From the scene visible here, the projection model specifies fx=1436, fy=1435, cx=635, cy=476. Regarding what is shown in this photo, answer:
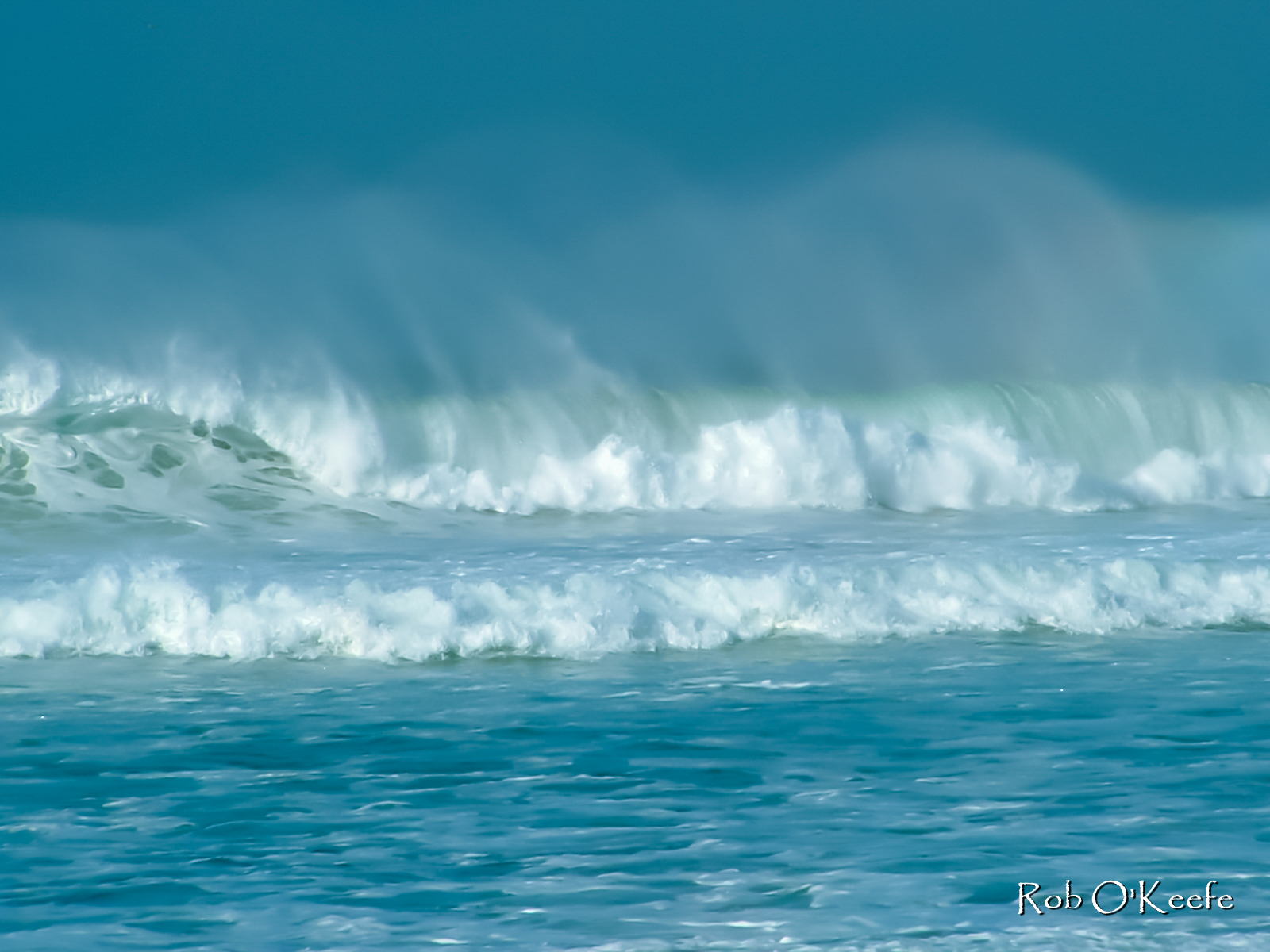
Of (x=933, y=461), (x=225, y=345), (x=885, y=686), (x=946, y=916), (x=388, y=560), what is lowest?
(x=946, y=916)

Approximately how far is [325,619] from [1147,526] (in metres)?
6.68

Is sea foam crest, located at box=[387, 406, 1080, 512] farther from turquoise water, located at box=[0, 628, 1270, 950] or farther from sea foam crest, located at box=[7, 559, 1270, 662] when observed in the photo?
turquoise water, located at box=[0, 628, 1270, 950]

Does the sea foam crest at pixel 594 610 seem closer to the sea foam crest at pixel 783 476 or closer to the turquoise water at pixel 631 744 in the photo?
the turquoise water at pixel 631 744

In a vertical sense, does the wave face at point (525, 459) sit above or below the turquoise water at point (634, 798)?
above

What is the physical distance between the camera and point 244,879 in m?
4.17

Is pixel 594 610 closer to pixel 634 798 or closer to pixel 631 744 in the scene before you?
pixel 631 744

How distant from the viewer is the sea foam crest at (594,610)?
291 inches

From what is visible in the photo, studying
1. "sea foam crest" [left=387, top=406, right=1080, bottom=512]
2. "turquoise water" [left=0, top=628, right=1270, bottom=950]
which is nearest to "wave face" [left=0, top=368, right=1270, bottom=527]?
"sea foam crest" [left=387, top=406, right=1080, bottom=512]

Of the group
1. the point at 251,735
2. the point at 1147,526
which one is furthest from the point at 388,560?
the point at 1147,526

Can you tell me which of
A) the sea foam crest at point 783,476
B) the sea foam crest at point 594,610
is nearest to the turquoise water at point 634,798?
the sea foam crest at point 594,610

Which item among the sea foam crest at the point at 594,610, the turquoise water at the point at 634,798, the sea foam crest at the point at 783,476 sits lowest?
the turquoise water at the point at 634,798

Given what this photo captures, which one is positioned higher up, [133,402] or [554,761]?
[133,402]

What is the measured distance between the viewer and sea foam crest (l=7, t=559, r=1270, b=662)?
291 inches

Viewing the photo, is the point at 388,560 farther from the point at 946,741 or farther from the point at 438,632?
the point at 946,741
